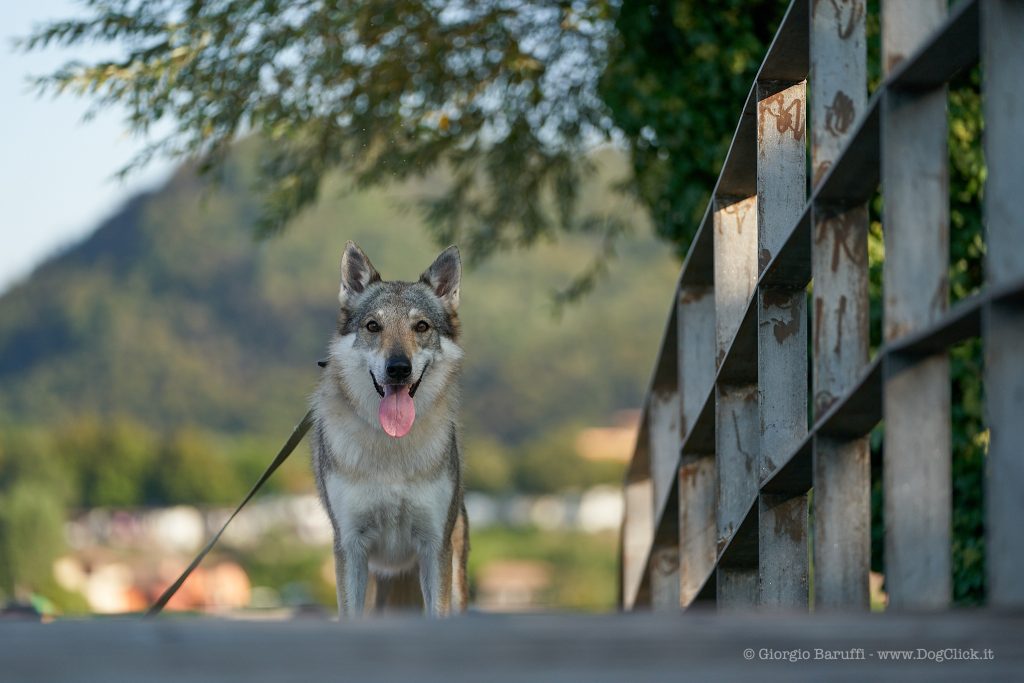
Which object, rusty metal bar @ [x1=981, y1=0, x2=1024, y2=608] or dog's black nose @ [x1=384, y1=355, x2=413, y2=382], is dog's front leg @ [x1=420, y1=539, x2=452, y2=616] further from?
rusty metal bar @ [x1=981, y1=0, x2=1024, y2=608]

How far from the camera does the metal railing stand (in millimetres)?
2201

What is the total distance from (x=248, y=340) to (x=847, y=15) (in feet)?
604

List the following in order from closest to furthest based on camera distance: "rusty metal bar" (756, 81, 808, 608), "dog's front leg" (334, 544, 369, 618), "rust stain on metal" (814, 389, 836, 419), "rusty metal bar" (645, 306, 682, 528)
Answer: "rust stain on metal" (814, 389, 836, 419)
"rusty metal bar" (756, 81, 808, 608)
"dog's front leg" (334, 544, 369, 618)
"rusty metal bar" (645, 306, 682, 528)

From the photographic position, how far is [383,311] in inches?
238

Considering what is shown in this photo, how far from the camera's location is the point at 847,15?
3.13 metres

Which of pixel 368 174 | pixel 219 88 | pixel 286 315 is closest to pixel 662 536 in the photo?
pixel 219 88

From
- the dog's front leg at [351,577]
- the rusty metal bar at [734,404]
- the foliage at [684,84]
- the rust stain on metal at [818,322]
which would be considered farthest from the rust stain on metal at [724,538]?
the foliage at [684,84]

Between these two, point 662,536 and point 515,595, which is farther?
point 515,595

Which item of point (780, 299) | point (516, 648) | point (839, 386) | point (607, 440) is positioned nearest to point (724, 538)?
point (780, 299)

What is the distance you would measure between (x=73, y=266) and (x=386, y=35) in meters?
189

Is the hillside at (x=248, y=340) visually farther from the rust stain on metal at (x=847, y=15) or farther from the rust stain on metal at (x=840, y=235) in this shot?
the rust stain on metal at (x=840, y=235)

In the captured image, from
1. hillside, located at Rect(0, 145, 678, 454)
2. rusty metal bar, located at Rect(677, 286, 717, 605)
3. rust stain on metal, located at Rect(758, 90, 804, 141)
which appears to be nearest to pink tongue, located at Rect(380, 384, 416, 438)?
rusty metal bar, located at Rect(677, 286, 717, 605)

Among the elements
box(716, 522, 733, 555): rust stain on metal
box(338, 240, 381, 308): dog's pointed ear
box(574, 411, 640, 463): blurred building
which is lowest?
box(716, 522, 733, 555): rust stain on metal

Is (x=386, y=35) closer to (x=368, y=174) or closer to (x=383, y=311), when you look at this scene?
(x=368, y=174)
